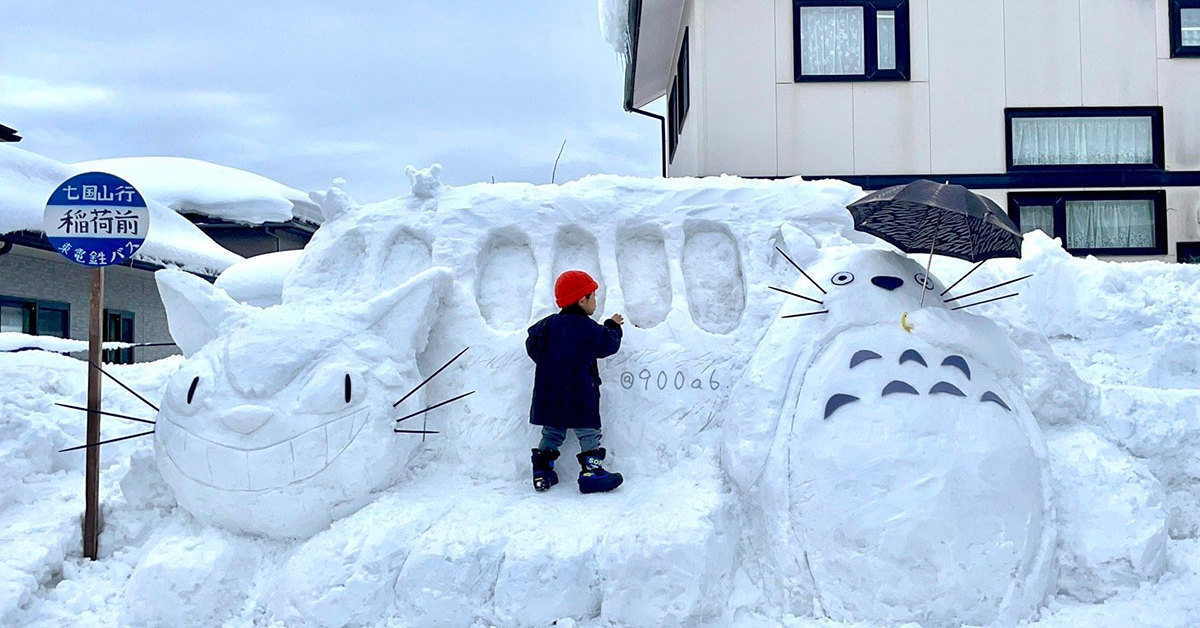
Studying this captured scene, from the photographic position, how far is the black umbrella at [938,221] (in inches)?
183

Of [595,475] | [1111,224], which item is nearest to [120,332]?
[595,475]

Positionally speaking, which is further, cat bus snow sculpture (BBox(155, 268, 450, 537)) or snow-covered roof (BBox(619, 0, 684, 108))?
snow-covered roof (BBox(619, 0, 684, 108))

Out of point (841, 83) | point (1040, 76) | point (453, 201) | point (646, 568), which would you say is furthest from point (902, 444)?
point (1040, 76)

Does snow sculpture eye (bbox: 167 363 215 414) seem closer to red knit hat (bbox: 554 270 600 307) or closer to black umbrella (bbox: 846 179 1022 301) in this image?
red knit hat (bbox: 554 270 600 307)

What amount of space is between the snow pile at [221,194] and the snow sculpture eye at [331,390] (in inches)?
497

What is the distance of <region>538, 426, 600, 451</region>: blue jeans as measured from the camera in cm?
501

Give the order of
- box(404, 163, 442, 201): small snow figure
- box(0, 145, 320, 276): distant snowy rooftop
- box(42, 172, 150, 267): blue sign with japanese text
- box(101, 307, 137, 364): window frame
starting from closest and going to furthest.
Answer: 1. box(42, 172, 150, 267): blue sign with japanese text
2. box(404, 163, 442, 201): small snow figure
3. box(0, 145, 320, 276): distant snowy rooftop
4. box(101, 307, 137, 364): window frame

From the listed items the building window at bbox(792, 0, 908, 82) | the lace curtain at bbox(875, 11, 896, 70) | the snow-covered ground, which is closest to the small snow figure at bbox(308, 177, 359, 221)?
the snow-covered ground

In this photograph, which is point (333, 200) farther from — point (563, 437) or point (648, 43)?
point (648, 43)

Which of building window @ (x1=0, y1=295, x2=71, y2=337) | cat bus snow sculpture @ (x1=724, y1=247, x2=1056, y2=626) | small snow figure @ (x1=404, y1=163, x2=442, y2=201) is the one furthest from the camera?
building window @ (x1=0, y1=295, x2=71, y2=337)

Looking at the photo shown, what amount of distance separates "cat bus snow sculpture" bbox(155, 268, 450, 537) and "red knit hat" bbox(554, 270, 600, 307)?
102 centimetres

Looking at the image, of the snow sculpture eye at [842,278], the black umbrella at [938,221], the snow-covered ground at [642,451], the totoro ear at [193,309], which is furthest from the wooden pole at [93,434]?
the black umbrella at [938,221]

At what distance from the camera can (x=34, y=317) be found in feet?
41.6

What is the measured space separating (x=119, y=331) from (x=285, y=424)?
11966mm
